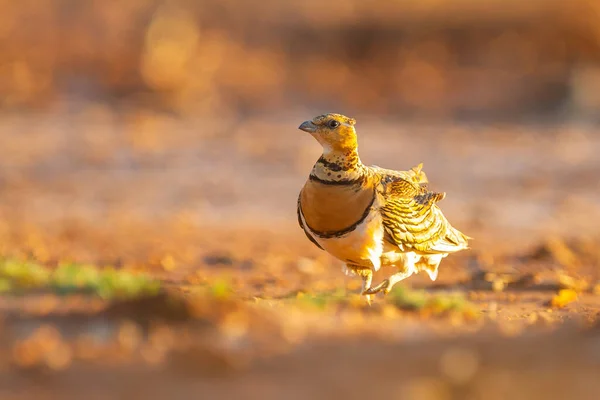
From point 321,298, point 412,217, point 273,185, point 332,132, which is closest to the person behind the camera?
point 332,132

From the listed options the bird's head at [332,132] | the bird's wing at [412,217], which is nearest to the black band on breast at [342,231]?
the bird's wing at [412,217]

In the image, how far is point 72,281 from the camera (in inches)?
271

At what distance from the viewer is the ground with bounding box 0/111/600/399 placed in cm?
471

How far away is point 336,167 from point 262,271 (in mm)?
2663

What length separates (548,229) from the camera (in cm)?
1115

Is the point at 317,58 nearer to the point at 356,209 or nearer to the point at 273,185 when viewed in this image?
the point at 273,185

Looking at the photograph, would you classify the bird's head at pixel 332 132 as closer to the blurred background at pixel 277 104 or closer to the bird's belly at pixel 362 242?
the bird's belly at pixel 362 242

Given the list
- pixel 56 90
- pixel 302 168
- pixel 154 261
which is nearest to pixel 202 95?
pixel 56 90

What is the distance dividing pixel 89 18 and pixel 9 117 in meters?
6.03

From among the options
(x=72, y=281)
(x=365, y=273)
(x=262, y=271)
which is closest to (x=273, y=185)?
(x=262, y=271)

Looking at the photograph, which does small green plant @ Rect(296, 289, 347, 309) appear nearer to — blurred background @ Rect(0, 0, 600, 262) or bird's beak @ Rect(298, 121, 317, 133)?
bird's beak @ Rect(298, 121, 317, 133)

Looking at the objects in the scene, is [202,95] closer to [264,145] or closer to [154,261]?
[264,145]

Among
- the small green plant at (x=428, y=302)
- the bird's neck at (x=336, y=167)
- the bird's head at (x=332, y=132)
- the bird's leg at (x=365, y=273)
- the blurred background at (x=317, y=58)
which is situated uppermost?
the blurred background at (x=317, y=58)

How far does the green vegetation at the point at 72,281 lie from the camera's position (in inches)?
260
